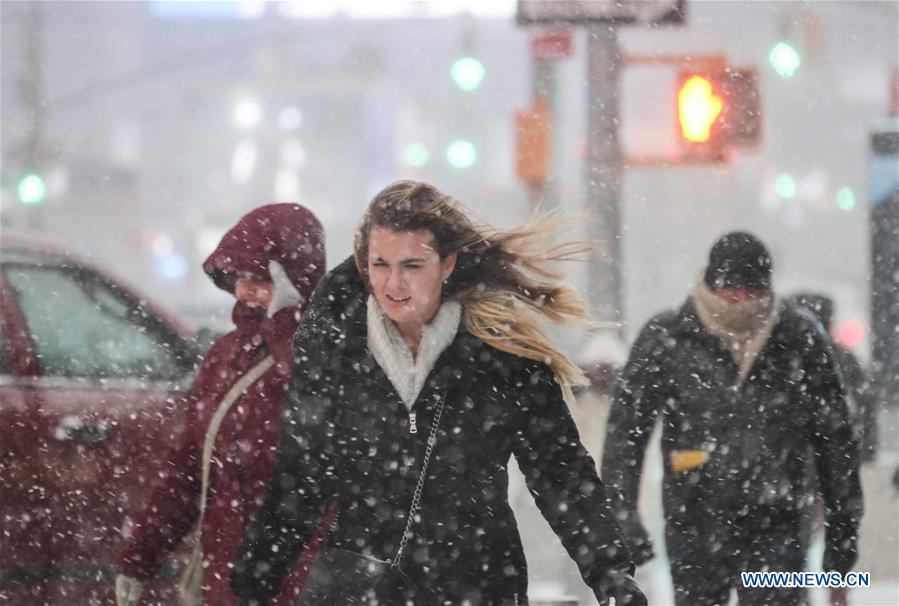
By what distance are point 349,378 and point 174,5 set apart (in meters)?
20.7

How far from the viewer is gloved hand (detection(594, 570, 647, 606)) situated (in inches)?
128

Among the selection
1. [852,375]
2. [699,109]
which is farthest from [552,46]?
[852,375]

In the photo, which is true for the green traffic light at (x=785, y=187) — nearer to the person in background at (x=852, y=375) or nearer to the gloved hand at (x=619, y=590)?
the person in background at (x=852, y=375)

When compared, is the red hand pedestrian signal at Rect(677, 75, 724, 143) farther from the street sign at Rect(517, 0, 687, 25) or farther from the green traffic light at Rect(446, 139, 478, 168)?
the green traffic light at Rect(446, 139, 478, 168)

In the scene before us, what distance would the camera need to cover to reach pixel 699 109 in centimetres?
845

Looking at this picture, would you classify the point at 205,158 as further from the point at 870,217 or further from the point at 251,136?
the point at 870,217

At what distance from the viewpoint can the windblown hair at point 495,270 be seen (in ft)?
11.8

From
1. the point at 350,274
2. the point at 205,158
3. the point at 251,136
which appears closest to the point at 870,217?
the point at 350,274

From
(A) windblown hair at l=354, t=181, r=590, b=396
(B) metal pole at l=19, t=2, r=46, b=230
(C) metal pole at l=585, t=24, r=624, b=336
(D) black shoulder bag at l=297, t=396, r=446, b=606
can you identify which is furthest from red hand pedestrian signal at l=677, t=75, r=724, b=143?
(B) metal pole at l=19, t=2, r=46, b=230

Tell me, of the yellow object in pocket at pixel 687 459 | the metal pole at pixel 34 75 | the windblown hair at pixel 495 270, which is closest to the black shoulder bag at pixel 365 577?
the windblown hair at pixel 495 270

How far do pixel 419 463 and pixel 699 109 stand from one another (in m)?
5.56

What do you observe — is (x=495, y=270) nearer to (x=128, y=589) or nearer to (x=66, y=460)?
(x=128, y=589)

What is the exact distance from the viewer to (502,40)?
10138cm

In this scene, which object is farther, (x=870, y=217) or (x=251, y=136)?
(x=251, y=136)
